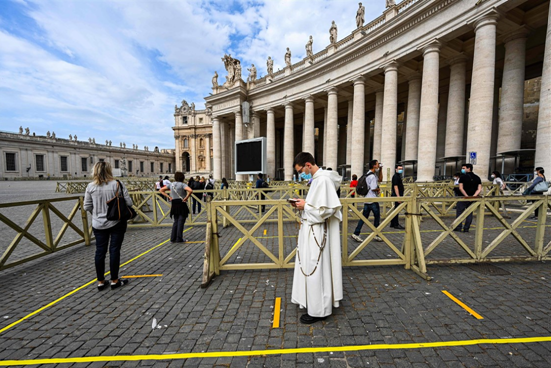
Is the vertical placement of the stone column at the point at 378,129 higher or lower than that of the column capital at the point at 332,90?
lower

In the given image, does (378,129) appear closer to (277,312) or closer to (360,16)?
(360,16)

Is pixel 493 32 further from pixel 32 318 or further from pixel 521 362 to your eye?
pixel 32 318

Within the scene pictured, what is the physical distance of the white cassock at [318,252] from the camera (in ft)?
8.82

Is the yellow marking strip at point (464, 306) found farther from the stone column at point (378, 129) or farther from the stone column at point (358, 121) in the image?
the stone column at point (378, 129)

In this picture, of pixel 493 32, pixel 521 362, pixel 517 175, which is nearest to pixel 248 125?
pixel 493 32

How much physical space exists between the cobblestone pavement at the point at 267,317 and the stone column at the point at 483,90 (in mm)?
11419

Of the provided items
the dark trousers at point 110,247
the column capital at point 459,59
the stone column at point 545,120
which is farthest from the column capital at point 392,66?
the dark trousers at point 110,247

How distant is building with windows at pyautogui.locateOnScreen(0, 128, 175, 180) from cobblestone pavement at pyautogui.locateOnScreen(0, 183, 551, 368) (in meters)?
45.1

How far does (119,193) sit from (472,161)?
17.1m

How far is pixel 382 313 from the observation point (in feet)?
9.68

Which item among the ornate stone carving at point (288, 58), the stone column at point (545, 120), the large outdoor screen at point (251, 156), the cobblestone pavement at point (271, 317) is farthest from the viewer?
the ornate stone carving at point (288, 58)

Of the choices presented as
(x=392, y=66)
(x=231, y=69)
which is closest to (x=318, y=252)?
(x=392, y=66)

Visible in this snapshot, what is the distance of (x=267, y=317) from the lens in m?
2.92

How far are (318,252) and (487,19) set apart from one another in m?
18.4
